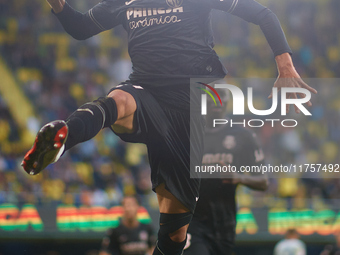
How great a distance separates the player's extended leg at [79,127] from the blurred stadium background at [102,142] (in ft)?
19.4

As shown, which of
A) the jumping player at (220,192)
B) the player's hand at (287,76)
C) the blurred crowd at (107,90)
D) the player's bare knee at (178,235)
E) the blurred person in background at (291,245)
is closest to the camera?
the player's hand at (287,76)

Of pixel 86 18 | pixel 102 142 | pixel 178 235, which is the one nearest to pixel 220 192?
pixel 178 235

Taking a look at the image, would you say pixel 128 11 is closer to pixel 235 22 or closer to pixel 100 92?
pixel 100 92

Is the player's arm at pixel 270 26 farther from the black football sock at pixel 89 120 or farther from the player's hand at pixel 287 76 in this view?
the black football sock at pixel 89 120

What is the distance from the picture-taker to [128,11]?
127 inches


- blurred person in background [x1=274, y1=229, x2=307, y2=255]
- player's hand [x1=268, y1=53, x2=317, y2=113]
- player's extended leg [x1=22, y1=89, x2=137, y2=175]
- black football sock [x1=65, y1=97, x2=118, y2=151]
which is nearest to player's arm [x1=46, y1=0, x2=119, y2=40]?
player's extended leg [x1=22, y1=89, x2=137, y2=175]

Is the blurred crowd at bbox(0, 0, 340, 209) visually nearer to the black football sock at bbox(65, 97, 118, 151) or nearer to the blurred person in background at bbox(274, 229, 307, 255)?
the blurred person in background at bbox(274, 229, 307, 255)

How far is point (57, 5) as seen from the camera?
10.8 feet

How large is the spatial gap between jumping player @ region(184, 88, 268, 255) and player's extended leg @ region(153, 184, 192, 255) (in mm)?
1187

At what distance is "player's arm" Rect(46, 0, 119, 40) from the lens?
335 centimetres

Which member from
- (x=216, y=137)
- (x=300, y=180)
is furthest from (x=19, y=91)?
(x=216, y=137)

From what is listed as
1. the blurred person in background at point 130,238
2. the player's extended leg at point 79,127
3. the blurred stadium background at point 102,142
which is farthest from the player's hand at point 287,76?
the blurred stadium background at point 102,142

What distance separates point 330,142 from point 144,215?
228 inches

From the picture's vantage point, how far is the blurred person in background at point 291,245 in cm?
809
